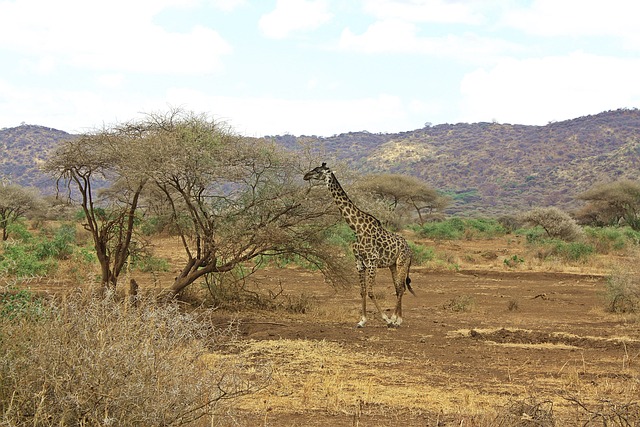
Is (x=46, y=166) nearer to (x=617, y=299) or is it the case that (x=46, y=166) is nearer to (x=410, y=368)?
(x=410, y=368)

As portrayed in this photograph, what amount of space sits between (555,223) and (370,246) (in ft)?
76.8

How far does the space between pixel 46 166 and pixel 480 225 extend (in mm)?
31578

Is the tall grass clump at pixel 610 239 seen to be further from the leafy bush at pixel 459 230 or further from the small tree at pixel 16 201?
the small tree at pixel 16 201

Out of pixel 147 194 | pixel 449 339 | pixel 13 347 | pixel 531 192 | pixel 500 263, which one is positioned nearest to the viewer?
pixel 13 347

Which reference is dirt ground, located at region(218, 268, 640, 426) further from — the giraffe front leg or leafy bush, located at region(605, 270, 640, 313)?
leafy bush, located at region(605, 270, 640, 313)

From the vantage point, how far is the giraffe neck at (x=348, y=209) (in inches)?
487

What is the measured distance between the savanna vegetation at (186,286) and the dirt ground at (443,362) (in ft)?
0.25

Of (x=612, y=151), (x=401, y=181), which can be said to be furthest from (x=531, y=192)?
(x=401, y=181)

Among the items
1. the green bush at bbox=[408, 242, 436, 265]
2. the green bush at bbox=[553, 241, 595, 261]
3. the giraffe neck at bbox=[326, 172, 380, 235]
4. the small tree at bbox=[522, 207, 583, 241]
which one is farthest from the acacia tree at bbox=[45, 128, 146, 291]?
the small tree at bbox=[522, 207, 583, 241]

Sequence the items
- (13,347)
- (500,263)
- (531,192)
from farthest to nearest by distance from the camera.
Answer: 1. (531,192)
2. (500,263)
3. (13,347)

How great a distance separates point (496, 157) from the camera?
80125 millimetres

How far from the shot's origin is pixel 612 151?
242 ft

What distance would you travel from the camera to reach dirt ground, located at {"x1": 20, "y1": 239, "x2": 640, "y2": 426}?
21.9 ft

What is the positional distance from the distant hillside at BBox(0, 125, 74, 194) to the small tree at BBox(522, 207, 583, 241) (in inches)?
1560
